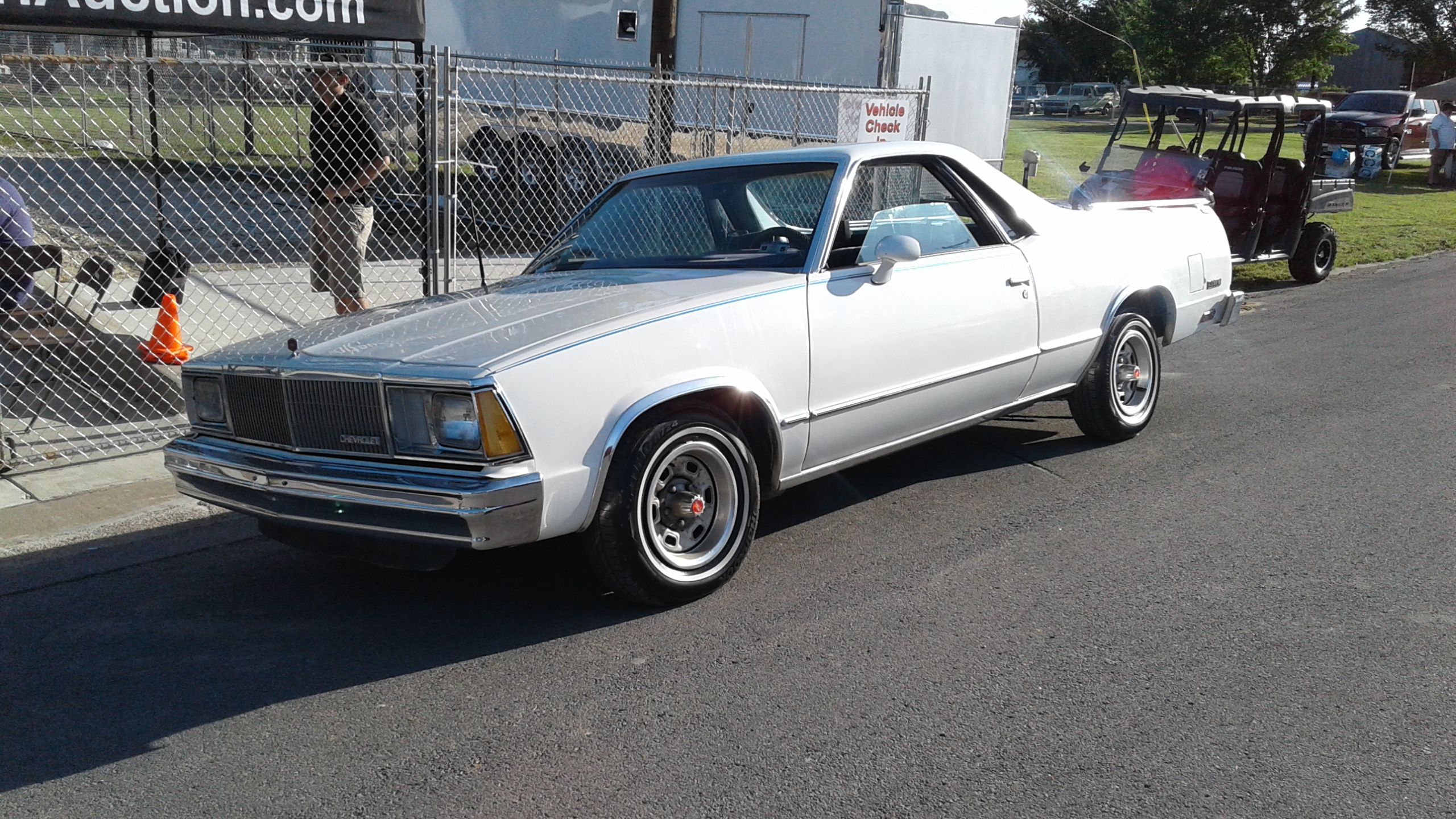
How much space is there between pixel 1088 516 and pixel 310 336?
322cm

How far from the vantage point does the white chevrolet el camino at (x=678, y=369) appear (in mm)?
3836

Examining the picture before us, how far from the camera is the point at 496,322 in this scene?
4297mm

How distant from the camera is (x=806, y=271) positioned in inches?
186

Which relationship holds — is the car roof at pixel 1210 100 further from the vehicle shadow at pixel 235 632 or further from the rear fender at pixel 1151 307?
the vehicle shadow at pixel 235 632

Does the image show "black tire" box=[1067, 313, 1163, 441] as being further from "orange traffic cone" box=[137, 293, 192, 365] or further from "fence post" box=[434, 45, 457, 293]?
"orange traffic cone" box=[137, 293, 192, 365]

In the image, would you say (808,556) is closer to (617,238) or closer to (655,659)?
(655,659)

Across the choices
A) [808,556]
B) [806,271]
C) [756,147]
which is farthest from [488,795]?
[756,147]

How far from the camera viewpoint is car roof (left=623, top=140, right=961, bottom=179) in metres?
5.19

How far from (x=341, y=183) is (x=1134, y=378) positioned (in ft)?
15.9

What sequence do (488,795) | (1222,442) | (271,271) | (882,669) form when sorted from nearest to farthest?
(488,795)
(882,669)
(1222,442)
(271,271)

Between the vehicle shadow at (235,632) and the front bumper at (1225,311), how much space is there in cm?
310

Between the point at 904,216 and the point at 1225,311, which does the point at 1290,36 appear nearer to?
the point at 1225,311

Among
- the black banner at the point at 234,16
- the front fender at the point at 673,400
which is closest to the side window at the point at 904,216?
the front fender at the point at 673,400

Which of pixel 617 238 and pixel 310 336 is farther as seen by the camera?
pixel 617 238
